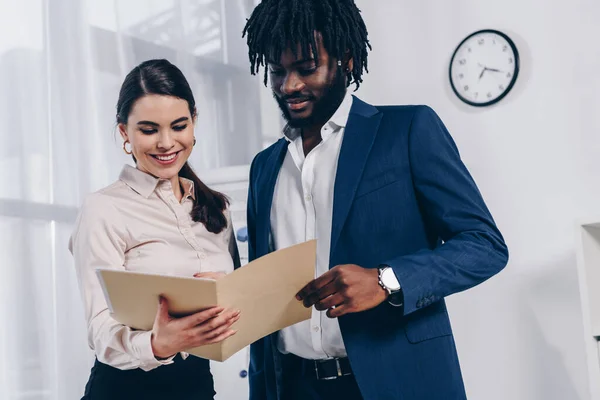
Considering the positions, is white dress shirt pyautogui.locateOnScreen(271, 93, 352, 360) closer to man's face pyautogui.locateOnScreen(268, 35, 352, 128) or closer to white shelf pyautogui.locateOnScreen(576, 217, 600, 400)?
man's face pyautogui.locateOnScreen(268, 35, 352, 128)

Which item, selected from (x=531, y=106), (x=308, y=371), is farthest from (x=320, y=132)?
(x=531, y=106)

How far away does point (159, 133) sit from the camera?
4.77 feet

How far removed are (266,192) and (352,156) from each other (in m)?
0.24

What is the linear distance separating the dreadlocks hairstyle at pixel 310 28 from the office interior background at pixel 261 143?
0.83 metres

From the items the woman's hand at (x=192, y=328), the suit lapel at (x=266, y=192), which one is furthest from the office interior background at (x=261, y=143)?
the woman's hand at (x=192, y=328)

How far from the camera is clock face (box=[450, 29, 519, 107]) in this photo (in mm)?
2949

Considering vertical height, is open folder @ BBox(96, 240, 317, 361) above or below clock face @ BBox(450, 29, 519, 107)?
below

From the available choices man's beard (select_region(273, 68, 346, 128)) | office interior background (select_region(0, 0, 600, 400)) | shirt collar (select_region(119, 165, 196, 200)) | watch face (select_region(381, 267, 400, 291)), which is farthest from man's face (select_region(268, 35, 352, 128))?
office interior background (select_region(0, 0, 600, 400))

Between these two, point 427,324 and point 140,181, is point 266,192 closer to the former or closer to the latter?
point 140,181

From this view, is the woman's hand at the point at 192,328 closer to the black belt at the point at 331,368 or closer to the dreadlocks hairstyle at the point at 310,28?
the black belt at the point at 331,368

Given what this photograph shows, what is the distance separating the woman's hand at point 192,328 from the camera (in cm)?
115

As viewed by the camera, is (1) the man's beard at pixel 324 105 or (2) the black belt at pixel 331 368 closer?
(2) the black belt at pixel 331 368

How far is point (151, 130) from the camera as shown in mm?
1455

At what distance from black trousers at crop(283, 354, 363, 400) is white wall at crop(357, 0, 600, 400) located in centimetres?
163
